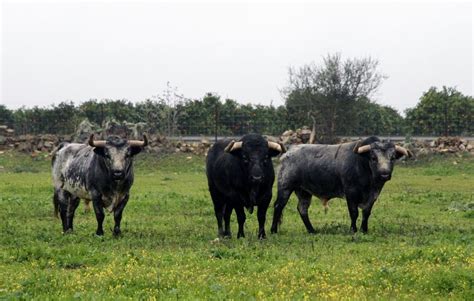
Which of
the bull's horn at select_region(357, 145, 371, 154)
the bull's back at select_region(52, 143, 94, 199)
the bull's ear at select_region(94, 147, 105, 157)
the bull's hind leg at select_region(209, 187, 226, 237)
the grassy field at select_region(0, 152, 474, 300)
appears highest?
the bull's horn at select_region(357, 145, 371, 154)

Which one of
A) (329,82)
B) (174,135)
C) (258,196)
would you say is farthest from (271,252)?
(329,82)

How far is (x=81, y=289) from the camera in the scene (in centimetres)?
903

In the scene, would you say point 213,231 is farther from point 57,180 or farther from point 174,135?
point 174,135

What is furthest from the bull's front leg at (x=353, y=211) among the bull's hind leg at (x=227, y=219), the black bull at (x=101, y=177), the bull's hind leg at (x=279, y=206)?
the black bull at (x=101, y=177)

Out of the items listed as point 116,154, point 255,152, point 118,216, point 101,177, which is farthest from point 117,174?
point 255,152

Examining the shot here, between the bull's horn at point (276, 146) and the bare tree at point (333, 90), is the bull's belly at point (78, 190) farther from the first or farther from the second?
the bare tree at point (333, 90)

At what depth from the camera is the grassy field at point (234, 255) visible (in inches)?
353

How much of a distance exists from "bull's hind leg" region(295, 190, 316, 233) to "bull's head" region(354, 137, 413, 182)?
1835 mm

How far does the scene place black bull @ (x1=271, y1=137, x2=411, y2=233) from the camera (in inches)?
608

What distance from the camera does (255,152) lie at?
14148 mm

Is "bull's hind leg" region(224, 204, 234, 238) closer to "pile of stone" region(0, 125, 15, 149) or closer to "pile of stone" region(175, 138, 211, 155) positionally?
"pile of stone" region(175, 138, 211, 155)

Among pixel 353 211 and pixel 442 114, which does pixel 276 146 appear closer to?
pixel 353 211

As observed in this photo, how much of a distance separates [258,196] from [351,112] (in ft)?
136

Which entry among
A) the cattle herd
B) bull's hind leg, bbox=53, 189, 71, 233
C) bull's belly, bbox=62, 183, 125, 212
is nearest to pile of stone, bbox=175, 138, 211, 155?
the cattle herd
